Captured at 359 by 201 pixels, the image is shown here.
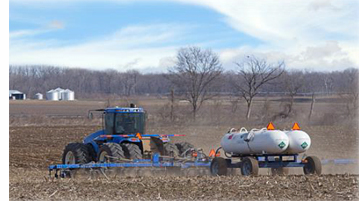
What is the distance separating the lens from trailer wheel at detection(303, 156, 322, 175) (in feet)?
49.4

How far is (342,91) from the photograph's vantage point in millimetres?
43438

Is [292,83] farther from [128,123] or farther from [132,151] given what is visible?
[132,151]

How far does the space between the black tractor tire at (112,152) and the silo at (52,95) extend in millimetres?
103550

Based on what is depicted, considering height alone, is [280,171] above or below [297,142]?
below

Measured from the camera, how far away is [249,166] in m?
14.8

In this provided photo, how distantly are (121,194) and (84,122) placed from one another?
39.5m

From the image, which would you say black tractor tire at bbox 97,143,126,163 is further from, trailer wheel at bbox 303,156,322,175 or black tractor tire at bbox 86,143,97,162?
trailer wheel at bbox 303,156,322,175

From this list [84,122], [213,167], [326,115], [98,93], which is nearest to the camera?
[213,167]

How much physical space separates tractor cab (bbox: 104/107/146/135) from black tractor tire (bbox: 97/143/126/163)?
125 centimetres

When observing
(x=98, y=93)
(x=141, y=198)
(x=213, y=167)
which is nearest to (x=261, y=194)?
(x=141, y=198)

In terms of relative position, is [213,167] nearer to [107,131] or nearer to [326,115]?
[107,131]

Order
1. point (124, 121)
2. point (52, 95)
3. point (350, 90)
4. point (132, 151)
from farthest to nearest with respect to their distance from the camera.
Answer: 1. point (52, 95)
2. point (350, 90)
3. point (124, 121)
4. point (132, 151)

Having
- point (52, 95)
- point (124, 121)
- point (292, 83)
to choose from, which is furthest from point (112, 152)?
point (52, 95)

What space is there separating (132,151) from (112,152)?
58 centimetres
